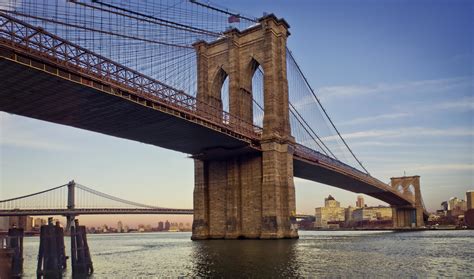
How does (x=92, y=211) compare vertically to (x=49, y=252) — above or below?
above

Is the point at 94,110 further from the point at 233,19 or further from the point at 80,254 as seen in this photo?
the point at 233,19

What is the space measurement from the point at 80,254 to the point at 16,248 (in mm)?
4247

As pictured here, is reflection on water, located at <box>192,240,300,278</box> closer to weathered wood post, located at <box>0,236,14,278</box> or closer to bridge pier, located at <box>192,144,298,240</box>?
weathered wood post, located at <box>0,236,14,278</box>

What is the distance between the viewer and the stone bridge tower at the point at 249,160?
6388 cm

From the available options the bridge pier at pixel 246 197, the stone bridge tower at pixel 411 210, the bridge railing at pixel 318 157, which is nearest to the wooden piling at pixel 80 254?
the bridge pier at pixel 246 197

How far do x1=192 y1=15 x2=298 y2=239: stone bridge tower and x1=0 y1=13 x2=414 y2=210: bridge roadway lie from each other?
2564 millimetres

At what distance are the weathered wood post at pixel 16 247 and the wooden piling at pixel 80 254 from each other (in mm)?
3250

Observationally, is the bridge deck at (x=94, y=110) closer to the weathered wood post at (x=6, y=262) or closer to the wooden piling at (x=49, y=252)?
the wooden piling at (x=49, y=252)

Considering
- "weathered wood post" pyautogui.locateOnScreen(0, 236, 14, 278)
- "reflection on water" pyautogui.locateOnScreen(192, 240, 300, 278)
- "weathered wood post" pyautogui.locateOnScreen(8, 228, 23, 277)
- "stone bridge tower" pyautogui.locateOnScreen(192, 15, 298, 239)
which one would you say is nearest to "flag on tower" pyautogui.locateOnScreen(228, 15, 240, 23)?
"stone bridge tower" pyautogui.locateOnScreen(192, 15, 298, 239)

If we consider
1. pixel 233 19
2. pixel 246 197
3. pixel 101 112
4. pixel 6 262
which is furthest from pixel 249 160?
pixel 6 262

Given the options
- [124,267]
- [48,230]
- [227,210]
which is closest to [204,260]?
[124,267]

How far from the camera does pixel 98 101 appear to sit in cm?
4359

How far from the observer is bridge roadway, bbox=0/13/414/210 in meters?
34.9

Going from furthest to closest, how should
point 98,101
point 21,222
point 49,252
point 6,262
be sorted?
point 21,222 < point 98,101 < point 49,252 < point 6,262
